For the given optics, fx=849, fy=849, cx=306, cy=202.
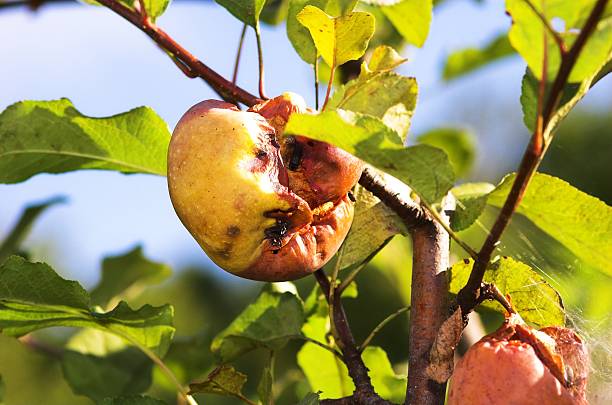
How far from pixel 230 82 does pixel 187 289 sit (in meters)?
3.44

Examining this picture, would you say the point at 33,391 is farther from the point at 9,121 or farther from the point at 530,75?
the point at 530,75

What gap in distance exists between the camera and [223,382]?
3.31 ft

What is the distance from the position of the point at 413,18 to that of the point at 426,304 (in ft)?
1.70

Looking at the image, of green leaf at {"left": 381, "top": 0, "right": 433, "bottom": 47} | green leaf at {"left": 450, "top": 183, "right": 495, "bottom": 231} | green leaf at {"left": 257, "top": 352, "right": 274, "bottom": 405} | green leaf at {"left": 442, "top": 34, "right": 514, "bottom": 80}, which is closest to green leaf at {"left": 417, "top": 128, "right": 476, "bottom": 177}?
green leaf at {"left": 442, "top": 34, "right": 514, "bottom": 80}

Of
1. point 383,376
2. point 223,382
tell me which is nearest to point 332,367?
point 383,376

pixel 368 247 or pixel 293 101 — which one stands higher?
pixel 293 101

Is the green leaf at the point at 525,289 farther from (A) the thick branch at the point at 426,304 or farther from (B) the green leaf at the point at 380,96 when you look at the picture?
(B) the green leaf at the point at 380,96

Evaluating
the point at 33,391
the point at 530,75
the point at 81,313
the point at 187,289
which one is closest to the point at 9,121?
the point at 81,313

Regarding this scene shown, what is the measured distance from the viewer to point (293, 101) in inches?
33.0

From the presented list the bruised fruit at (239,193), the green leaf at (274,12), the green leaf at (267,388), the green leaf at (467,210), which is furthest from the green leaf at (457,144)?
the bruised fruit at (239,193)

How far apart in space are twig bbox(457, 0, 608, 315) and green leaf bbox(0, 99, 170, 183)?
454mm

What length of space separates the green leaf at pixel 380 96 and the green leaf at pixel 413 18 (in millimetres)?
322

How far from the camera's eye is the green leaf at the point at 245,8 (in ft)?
3.18

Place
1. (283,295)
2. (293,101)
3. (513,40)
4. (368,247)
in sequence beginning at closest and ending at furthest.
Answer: (513,40) < (293,101) < (368,247) < (283,295)
